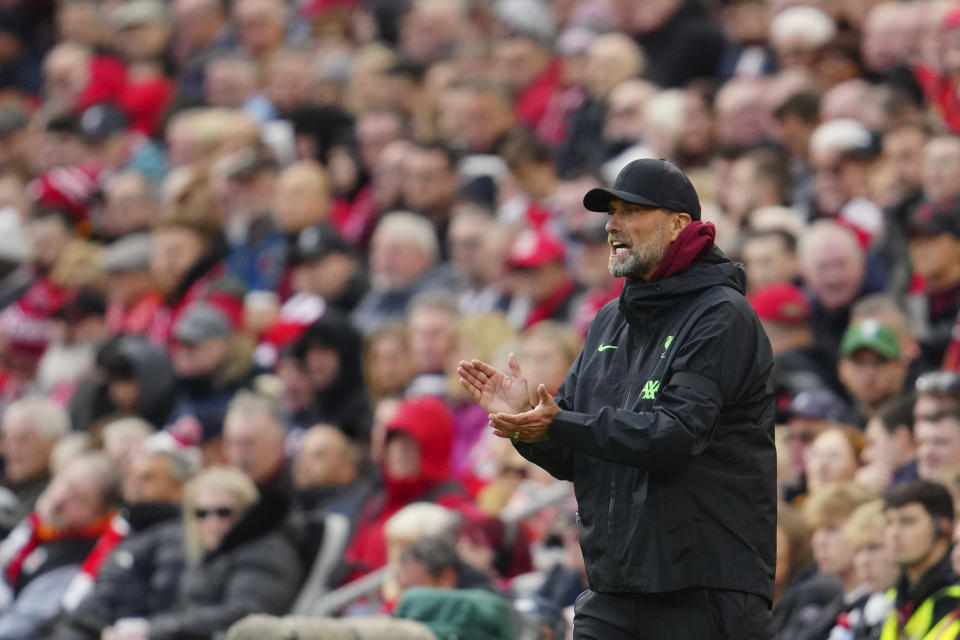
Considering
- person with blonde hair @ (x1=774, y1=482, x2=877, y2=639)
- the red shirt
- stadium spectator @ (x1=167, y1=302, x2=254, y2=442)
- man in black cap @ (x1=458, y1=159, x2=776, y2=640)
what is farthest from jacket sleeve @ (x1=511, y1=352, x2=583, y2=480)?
the red shirt

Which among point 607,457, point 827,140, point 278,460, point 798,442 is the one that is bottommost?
point 278,460

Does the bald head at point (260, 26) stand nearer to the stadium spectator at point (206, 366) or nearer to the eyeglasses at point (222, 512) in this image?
the stadium spectator at point (206, 366)

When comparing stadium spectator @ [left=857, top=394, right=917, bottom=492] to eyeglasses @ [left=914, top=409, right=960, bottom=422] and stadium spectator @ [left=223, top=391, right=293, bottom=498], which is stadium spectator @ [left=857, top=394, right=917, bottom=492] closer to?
eyeglasses @ [left=914, top=409, right=960, bottom=422]

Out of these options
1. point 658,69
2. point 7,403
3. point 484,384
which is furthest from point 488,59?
point 484,384

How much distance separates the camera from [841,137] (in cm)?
1123

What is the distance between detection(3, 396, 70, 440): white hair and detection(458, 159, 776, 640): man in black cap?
612cm

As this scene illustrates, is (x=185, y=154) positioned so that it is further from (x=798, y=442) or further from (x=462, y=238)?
(x=798, y=442)

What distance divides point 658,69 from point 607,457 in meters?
9.17

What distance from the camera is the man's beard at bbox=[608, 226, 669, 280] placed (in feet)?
19.0

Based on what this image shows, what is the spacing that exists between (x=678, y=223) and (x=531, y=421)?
2.68ft

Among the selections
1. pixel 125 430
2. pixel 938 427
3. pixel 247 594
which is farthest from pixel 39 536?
pixel 938 427

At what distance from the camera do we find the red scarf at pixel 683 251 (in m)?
5.79

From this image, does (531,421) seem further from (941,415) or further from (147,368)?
(147,368)

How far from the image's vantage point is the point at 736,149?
1188 centimetres
